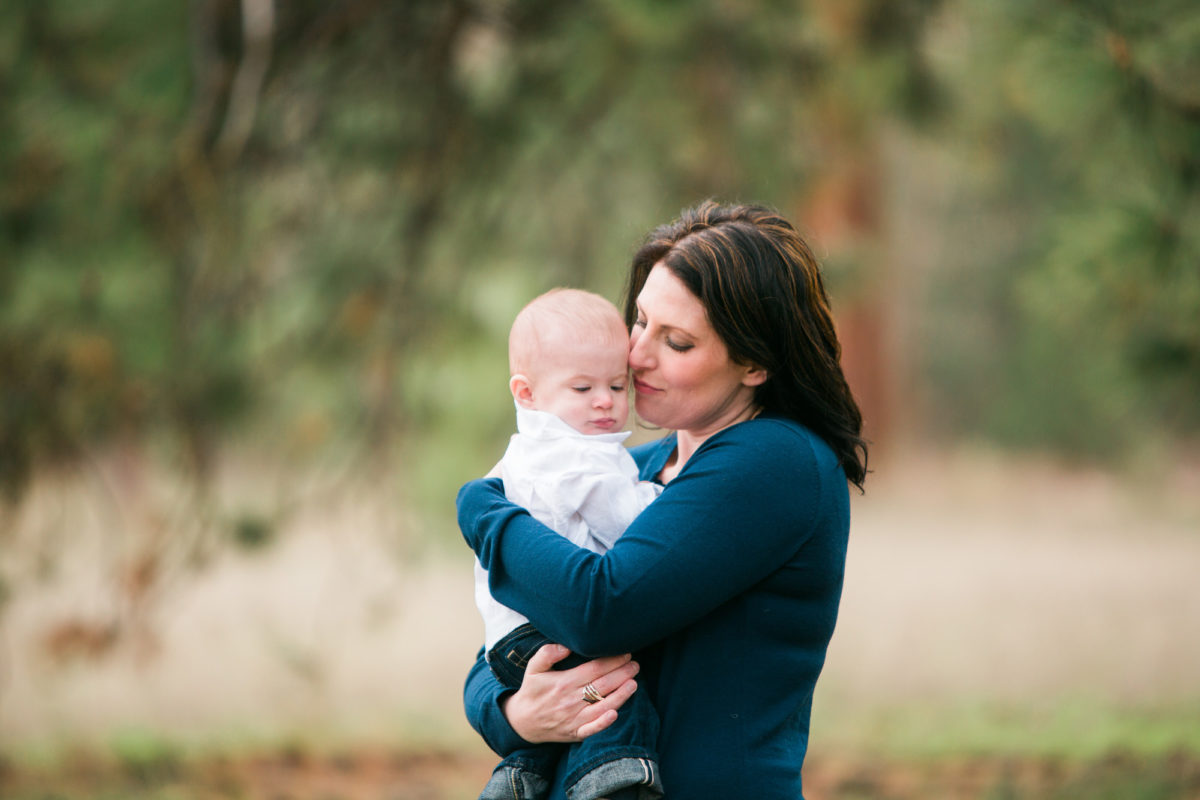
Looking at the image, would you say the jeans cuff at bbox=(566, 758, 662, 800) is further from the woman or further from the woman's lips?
the woman's lips

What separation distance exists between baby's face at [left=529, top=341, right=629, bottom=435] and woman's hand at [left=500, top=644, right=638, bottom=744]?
1.21 feet

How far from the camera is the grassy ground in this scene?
4.38 m

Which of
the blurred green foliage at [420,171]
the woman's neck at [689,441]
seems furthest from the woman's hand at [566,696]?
the blurred green foliage at [420,171]

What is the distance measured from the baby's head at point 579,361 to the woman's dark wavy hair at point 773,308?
0.47ft

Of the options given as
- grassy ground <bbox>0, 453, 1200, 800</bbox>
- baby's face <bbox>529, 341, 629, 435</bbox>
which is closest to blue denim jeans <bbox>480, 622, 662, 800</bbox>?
baby's face <bbox>529, 341, 629, 435</bbox>

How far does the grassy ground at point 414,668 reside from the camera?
173 inches

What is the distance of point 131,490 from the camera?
21.7ft

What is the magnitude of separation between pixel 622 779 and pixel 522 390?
2.10ft

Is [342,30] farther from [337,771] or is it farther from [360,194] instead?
[337,771]

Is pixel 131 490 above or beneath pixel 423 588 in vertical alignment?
above

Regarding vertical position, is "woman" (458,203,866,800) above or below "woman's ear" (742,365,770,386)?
below

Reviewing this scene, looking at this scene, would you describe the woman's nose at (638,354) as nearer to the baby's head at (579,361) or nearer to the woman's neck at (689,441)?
the baby's head at (579,361)

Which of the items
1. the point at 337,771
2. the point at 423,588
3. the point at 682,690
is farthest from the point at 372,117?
the point at 423,588

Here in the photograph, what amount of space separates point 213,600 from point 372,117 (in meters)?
4.24
